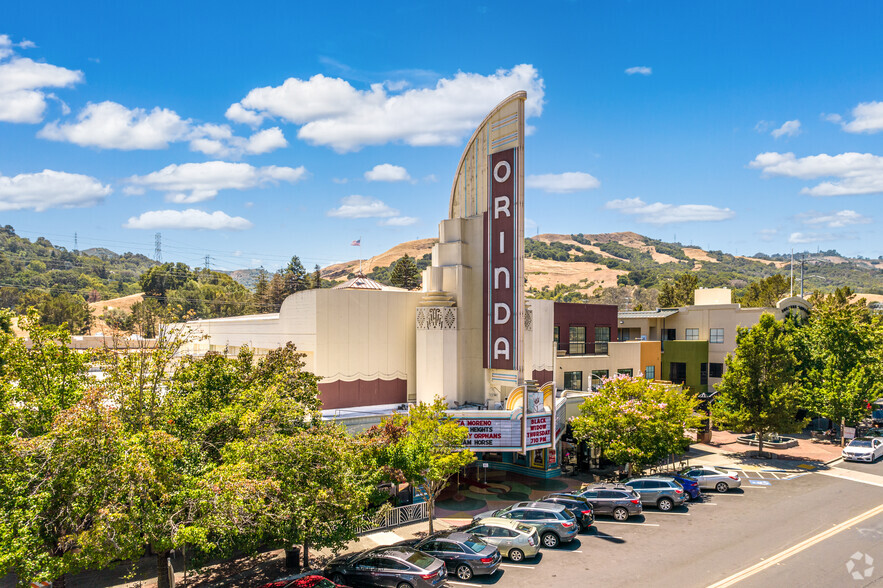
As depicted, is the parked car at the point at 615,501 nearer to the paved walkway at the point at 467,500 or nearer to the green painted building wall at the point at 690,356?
the paved walkway at the point at 467,500

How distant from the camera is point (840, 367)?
47562 millimetres

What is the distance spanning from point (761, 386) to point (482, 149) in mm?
27341

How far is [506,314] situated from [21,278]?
22274cm

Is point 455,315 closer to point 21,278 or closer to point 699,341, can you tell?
point 699,341

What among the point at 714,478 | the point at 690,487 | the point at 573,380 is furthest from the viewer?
the point at 573,380

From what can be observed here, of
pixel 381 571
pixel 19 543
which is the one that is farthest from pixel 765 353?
pixel 19 543

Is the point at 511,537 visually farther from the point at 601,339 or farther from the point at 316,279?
the point at 316,279

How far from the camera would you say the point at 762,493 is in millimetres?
34312

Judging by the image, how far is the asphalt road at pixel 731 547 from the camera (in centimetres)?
2200

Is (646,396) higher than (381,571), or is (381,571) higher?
(646,396)

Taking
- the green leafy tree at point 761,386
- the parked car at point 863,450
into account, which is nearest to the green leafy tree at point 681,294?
the parked car at point 863,450

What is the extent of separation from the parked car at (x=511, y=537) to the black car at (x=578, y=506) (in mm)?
3326

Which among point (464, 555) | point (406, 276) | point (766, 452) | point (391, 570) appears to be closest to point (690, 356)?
point (766, 452)

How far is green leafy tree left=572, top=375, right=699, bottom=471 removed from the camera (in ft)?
111
